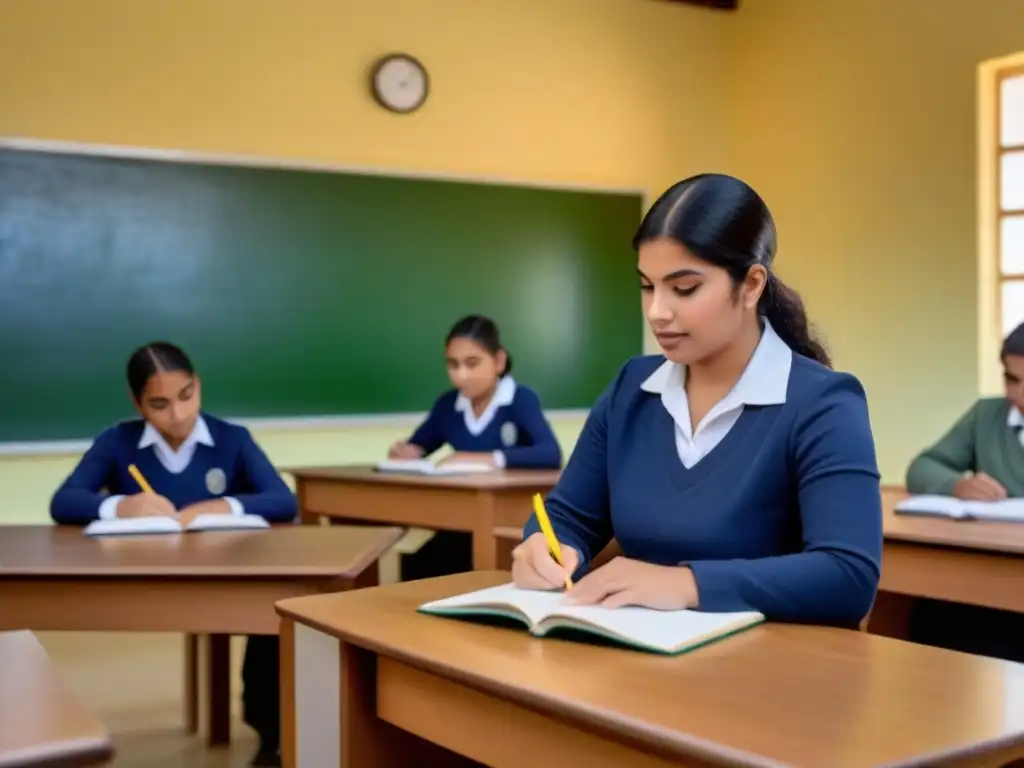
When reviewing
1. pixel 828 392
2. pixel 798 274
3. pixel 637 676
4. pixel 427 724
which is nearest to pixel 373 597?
pixel 427 724

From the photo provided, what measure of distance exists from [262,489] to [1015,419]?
6.22 feet

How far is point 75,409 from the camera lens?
444 cm

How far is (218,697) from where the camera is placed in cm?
305

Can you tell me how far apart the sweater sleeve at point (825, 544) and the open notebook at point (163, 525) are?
1.50 meters

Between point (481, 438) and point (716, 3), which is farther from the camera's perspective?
point (716, 3)

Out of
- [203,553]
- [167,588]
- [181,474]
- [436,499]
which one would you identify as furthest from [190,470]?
[167,588]

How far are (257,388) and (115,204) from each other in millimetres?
896

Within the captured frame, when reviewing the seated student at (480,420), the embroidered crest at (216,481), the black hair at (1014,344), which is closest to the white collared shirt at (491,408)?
the seated student at (480,420)

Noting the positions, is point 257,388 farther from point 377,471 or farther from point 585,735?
point 585,735

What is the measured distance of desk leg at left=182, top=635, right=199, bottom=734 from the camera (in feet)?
10.4

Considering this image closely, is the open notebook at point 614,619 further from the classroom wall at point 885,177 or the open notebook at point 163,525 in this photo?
the classroom wall at point 885,177

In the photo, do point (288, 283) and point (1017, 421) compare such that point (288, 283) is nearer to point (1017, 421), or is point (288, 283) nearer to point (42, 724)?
point (1017, 421)

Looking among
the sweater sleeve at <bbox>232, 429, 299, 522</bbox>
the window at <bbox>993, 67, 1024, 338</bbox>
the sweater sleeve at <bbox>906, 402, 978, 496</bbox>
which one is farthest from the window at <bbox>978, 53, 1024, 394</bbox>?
the sweater sleeve at <bbox>232, 429, 299, 522</bbox>

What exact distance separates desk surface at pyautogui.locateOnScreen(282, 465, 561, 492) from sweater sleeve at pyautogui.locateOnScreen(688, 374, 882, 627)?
1766 millimetres
